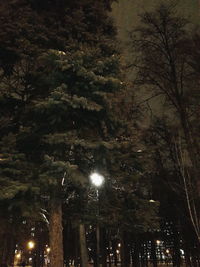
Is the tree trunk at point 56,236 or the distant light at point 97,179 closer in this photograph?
the tree trunk at point 56,236

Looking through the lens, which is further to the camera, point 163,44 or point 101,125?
point 163,44

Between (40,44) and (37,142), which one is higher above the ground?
(40,44)

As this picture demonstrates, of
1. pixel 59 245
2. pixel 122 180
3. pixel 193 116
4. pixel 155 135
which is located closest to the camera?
pixel 59 245

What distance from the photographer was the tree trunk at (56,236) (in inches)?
391

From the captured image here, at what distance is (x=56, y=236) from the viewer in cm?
1030

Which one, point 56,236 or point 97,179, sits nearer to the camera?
point 56,236

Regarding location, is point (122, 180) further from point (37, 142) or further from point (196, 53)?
point (196, 53)

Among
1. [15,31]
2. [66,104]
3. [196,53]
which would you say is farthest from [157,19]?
[66,104]

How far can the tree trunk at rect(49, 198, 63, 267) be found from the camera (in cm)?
992

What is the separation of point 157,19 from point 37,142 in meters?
9.21

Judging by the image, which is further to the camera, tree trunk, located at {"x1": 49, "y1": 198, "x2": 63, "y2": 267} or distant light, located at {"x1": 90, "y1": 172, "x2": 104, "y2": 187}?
distant light, located at {"x1": 90, "y1": 172, "x2": 104, "y2": 187}

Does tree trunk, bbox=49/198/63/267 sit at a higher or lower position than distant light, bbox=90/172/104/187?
lower

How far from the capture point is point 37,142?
35.8 feet

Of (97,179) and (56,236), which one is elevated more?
(97,179)
